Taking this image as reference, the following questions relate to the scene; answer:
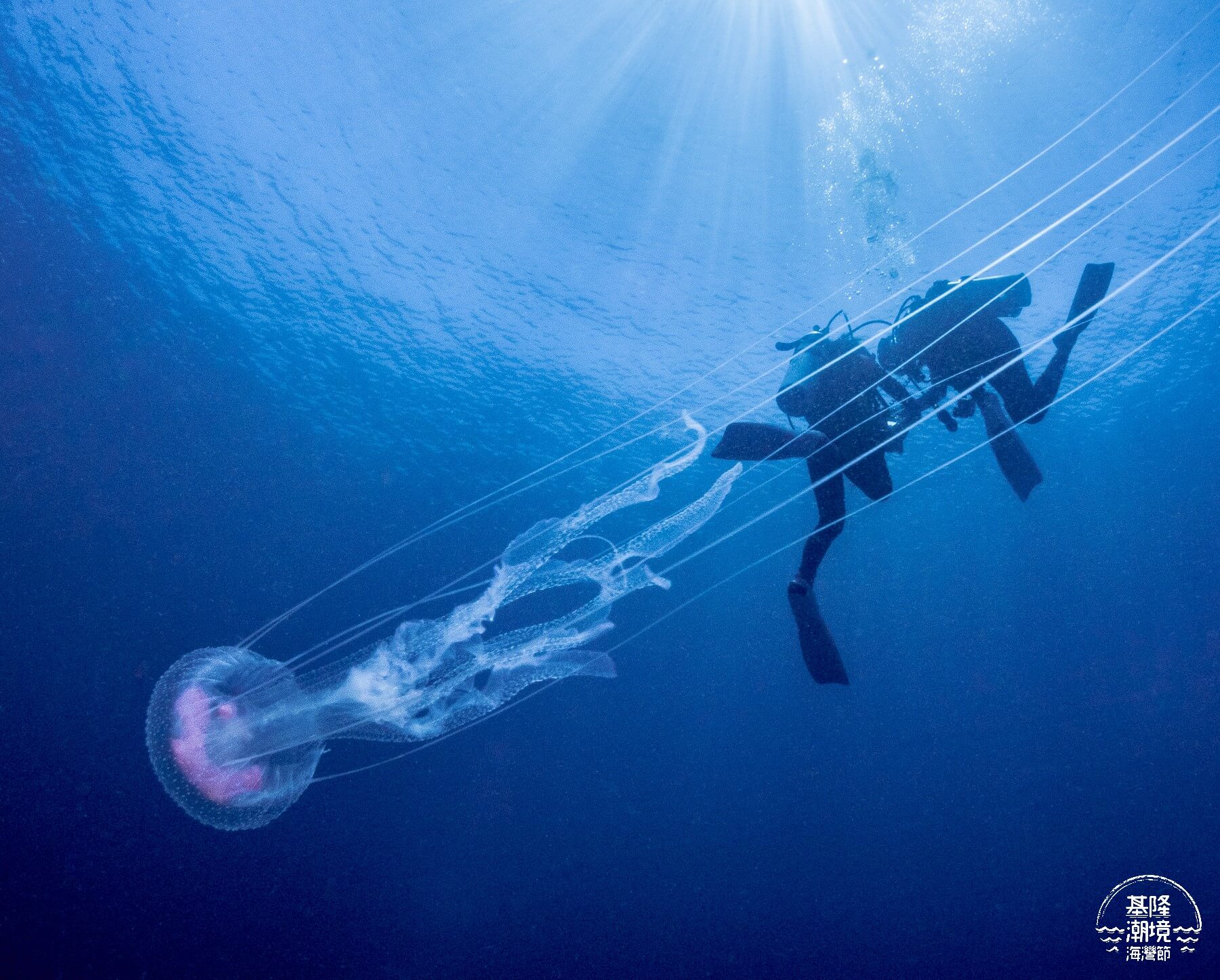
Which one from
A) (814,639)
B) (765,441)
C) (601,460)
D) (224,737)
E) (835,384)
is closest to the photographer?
(765,441)

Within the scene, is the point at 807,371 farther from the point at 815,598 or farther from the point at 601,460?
the point at 601,460

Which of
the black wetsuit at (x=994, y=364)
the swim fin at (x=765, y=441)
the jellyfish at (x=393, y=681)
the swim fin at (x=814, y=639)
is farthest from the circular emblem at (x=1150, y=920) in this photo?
the swim fin at (x=765, y=441)

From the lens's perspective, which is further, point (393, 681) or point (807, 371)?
point (393, 681)

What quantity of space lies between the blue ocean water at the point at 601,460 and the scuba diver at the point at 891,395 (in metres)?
1.29

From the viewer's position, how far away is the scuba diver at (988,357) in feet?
12.2

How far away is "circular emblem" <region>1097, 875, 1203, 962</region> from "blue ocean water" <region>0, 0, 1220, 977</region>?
1151 millimetres

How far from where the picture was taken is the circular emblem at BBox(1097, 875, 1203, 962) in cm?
1082

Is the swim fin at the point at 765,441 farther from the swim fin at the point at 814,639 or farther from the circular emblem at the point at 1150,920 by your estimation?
the circular emblem at the point at 1150,920

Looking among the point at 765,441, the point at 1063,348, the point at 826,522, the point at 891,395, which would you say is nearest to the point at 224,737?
the point at 765,441

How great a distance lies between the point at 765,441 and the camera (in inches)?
147

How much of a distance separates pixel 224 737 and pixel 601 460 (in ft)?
34.1

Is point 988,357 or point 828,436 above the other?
point 988,357

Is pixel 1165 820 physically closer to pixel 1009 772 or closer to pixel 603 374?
pixel 1009 772

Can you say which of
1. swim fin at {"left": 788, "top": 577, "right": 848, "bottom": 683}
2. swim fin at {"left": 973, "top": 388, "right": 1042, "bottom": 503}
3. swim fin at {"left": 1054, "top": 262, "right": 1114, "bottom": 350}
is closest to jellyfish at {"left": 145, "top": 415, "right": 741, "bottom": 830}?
swim fin at {"left": 788, "top": 577, "right": 848, "bottom": 683}
